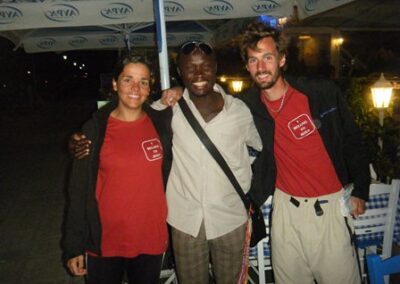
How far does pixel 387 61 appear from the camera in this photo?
564 inches

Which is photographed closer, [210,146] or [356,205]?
[210,146]

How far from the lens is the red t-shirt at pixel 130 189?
2.17 metres

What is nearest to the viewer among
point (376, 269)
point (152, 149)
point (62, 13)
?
point (376, 269)

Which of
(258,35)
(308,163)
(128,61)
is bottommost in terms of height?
(308,163)

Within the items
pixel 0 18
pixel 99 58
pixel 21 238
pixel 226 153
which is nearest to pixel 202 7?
pixel 0 18

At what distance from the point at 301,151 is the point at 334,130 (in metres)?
0.25

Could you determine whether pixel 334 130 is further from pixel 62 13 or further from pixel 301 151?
pixel 62 13

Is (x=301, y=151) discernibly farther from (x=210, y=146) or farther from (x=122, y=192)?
(x=122, y=192)

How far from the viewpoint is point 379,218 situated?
2.91 m

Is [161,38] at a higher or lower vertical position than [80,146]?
higher

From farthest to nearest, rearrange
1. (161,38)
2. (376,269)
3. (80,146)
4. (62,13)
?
(62,13)
(161,38)
(80,146)
(376,269)

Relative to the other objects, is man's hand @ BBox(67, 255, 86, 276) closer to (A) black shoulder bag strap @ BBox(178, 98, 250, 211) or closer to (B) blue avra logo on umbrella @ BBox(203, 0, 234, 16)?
(A) black shoulder bag strap @ BBox(178, 98, 250, 211)

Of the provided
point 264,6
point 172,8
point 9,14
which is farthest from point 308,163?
point 9,14

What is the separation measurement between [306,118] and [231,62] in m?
11.4
